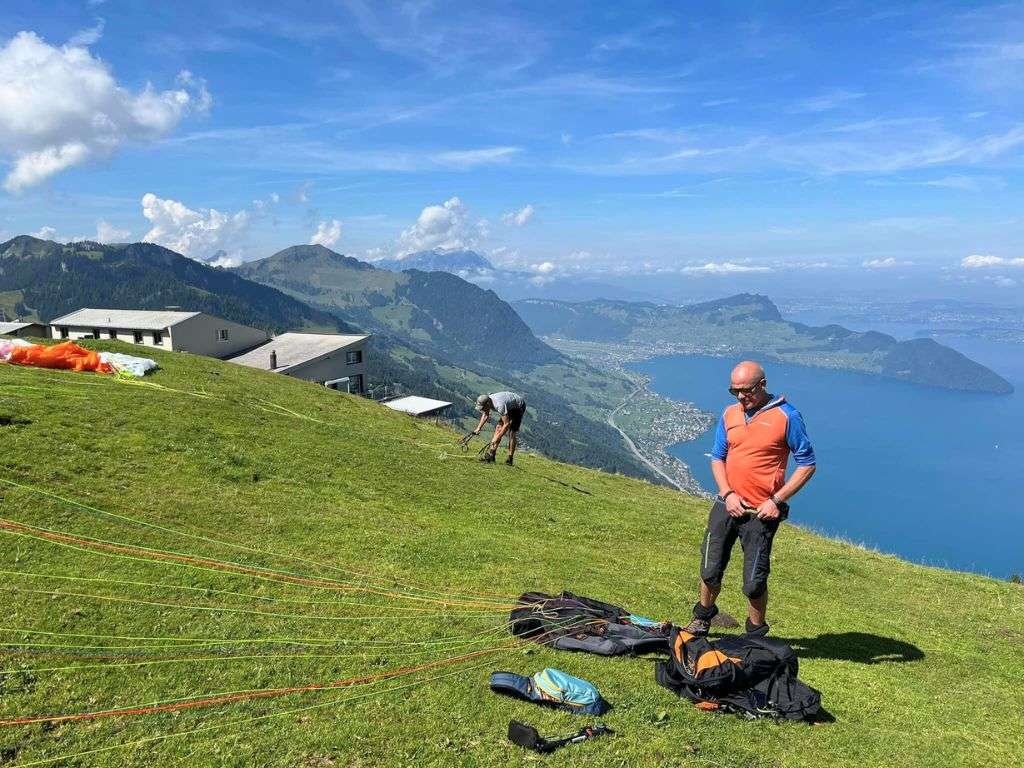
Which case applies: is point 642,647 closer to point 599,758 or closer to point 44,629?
point 599,758

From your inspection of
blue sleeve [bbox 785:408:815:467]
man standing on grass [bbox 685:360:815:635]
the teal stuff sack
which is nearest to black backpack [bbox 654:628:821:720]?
man standing on grass [bbox 685:360:815:635]

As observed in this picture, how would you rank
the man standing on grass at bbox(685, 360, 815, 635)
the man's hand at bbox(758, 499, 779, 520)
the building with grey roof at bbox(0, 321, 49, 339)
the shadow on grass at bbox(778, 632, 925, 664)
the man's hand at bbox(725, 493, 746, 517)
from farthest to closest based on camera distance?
the building with grey roof at bbox(0, 321, 49, 339), the shadow on grass at bbox(778, 632, 925, 664), the man's hand at bbox(725, 493, 746, 517), the man standing on grass at bbox(685, 360, 815, 635), the man's hand at bbox(758, 499, 779, 520)

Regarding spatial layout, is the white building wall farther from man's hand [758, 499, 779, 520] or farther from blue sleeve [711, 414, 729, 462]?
man's hand [758, 499, 779, 520]

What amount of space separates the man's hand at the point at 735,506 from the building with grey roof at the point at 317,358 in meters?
61.4

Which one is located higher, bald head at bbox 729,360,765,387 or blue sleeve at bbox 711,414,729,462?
bald head at bbox 729,360,765,387

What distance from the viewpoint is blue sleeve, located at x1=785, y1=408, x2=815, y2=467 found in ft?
28.0

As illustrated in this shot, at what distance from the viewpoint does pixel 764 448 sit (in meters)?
8.70

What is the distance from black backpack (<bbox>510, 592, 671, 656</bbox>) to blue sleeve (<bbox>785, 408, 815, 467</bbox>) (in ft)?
10.7

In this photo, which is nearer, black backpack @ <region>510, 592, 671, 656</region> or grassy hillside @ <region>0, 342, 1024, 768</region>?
grassy hillside @ <region>0, 342, 1024, 768</region>

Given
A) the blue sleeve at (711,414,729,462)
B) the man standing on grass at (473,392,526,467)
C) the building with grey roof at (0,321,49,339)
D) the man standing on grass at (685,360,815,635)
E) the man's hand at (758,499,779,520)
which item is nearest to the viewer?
the man's hand at (758,499,779,520)

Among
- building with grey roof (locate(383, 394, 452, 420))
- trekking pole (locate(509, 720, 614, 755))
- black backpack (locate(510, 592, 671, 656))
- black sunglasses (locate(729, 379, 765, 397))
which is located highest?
black sunglasses (locate(729, 379, 765, 397))

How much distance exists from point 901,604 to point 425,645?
12.1 meters

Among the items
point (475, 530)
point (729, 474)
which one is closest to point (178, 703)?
point (729, 474)

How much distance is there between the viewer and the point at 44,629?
7.76 metres
